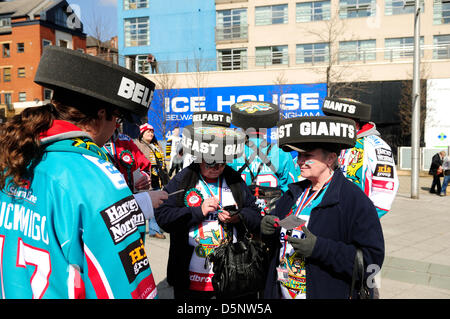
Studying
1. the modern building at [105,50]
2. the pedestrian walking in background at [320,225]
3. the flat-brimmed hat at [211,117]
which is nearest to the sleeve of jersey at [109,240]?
the pedestrian walking in background at [320,225]

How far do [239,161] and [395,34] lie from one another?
28801 millimetres

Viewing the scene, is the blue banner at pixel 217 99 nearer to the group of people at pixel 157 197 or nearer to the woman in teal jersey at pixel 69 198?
the group of people at pixel 157 197

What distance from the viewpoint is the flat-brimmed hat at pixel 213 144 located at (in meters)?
3.25

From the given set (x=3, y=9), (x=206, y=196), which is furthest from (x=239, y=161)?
(x=3, y=9)

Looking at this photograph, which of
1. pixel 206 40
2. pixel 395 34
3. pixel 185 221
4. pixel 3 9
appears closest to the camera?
pixel 185 221

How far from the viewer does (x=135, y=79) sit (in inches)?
57.6

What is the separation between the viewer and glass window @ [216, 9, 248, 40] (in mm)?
30969

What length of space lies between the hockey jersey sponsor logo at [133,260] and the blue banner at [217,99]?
951 inches

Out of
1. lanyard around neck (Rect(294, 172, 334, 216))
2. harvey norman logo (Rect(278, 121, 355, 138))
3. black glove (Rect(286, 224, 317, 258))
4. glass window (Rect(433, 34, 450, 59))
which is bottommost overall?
black glove (Rect(286, 224, 317, 258))

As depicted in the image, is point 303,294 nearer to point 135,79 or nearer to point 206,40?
point 135,79

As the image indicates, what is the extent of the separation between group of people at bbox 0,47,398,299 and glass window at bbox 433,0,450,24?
96.5 feet

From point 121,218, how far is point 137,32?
3534cm

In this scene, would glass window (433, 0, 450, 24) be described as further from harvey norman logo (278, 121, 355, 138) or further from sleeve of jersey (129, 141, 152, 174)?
harvey norman logo (278, 121, 355, 138)

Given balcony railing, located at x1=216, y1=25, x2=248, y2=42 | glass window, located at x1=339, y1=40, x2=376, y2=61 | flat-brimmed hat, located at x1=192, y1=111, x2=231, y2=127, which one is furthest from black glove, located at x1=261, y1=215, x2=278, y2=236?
balcony railing, located at x1=216, y1=25, x2=248, y2=42
